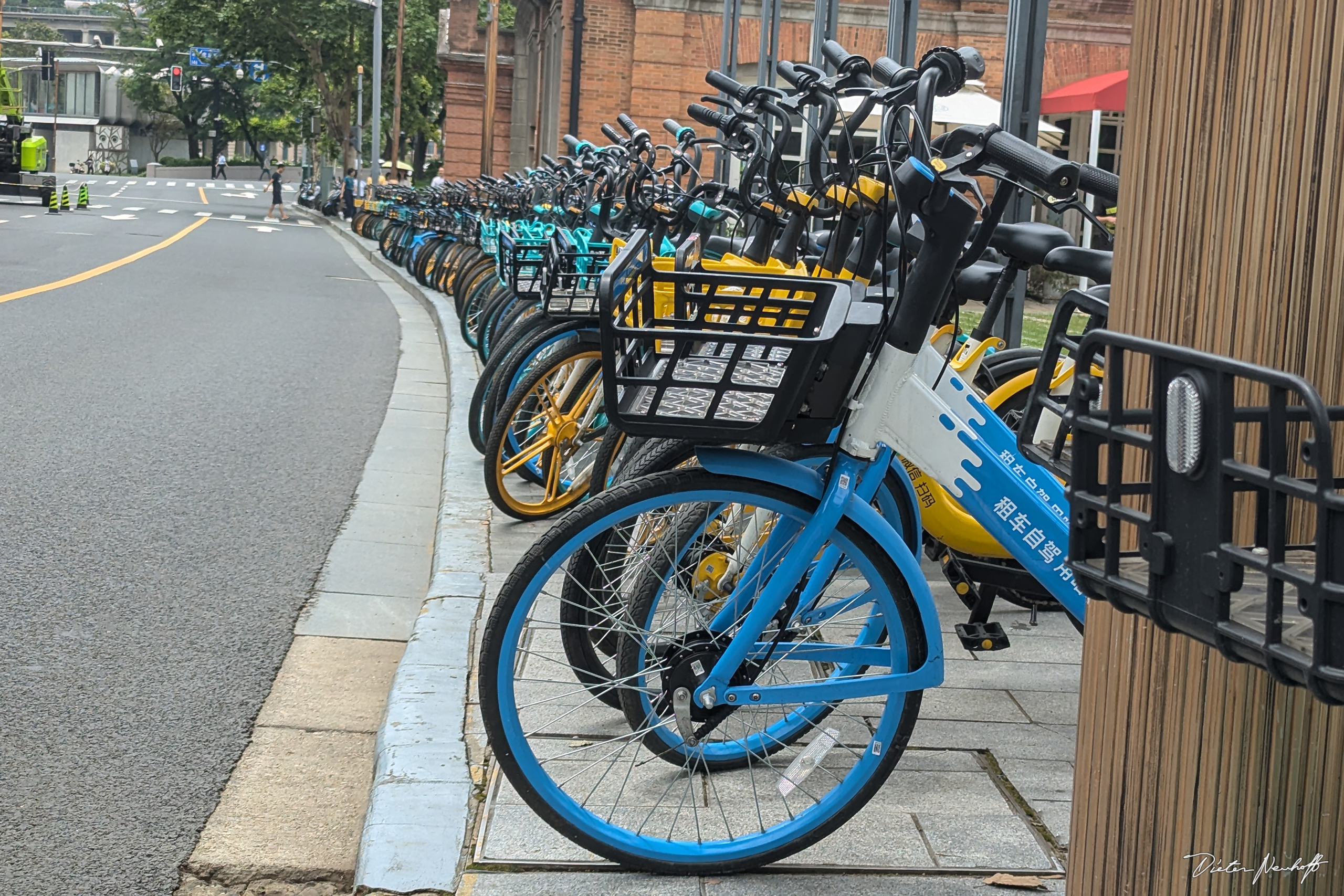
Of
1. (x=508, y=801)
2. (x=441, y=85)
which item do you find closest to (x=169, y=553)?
(x=508, y=801)

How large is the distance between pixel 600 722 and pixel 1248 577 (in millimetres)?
2017

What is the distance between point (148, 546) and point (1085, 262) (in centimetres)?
347

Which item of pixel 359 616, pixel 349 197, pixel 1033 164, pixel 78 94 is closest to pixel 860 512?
pixel 1033 164

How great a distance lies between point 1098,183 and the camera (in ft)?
9.14

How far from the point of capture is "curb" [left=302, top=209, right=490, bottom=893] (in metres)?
2.68

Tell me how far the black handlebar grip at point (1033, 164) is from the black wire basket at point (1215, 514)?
0.96 metres

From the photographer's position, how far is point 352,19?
52.3 meters

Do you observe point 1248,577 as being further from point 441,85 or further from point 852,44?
point 441,85

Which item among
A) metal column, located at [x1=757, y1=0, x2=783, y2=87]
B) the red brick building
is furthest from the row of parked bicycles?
the red brick building

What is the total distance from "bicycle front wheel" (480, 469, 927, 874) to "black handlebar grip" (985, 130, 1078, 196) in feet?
2.27

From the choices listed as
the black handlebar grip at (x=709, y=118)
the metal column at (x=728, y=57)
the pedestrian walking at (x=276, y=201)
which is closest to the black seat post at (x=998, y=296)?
the black handlebar grip at (x=709, y=118)

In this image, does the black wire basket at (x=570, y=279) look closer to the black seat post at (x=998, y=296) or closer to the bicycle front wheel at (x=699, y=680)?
the black seat post at (x=998, y=296)

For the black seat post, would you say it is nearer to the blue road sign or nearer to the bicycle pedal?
the bicycle pedal

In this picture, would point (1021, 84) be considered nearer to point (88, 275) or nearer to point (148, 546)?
point (148, 546)
